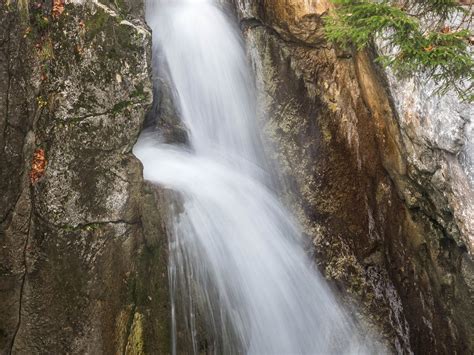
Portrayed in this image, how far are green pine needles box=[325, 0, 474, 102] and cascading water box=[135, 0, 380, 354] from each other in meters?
2.36

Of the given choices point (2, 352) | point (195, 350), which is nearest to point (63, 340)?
point (2, 352)

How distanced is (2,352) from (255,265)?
294cm

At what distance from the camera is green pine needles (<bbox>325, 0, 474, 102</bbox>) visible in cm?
401

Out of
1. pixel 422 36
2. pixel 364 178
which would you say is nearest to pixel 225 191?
pixel 364 178

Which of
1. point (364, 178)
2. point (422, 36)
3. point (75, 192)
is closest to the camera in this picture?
point (422, 36)

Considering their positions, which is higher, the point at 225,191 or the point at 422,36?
the point at 225,191

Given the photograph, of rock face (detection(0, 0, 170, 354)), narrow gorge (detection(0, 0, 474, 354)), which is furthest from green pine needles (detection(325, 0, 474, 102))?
rock face (detection(0, 0, 170, 354))

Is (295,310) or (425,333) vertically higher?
(295,310)

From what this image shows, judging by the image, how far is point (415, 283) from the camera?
5.53 meters

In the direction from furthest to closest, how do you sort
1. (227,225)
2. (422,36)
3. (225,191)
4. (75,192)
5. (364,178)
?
(364,178) < (225,191) < (227,225) < (75,192) < (422,36)

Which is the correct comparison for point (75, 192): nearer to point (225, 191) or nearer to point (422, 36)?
point (225, 191)

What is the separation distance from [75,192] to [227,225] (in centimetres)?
190

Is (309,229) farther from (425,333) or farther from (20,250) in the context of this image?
(20,250)

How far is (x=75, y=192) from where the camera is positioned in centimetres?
454
